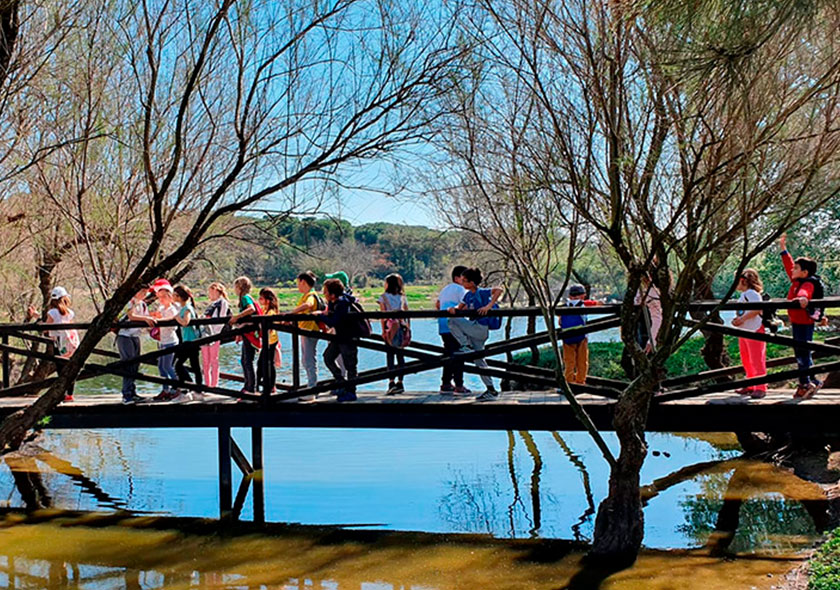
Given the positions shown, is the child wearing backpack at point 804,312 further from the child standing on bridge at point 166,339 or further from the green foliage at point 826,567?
the child standing on bridge at point 166,339

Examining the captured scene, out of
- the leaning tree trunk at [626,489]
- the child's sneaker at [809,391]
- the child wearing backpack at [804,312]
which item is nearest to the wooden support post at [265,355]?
the leaning tree trunk at [626,489]

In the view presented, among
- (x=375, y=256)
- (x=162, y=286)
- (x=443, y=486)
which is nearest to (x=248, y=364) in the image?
(x=162, y=286)

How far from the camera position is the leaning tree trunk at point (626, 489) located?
7.71 metres

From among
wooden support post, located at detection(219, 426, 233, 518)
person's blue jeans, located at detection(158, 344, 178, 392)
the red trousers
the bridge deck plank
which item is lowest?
wooden support post, located at detection(219, 426, 233, 518)

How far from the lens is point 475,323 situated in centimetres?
955

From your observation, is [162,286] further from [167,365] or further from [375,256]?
[375,256]

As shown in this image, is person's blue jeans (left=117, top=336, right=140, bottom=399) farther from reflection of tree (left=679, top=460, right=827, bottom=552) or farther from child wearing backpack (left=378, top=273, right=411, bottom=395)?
reflection of tree (left=679, top=460, right=827, bottom=552)

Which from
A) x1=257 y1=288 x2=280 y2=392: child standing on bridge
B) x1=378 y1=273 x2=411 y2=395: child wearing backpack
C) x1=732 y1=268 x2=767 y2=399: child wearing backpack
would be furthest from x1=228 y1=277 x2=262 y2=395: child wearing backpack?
x1=732 y1=268 x2=767 y2=399: child wearing backpack

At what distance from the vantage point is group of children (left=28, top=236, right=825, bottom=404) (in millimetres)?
8938

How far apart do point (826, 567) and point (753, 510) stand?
307 cm

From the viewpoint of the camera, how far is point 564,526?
9672mm

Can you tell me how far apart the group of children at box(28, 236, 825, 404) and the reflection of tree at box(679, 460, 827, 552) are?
137 cm

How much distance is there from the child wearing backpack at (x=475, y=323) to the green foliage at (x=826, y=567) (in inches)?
137

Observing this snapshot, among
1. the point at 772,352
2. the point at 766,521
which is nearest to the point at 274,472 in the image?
the point at 766,521
